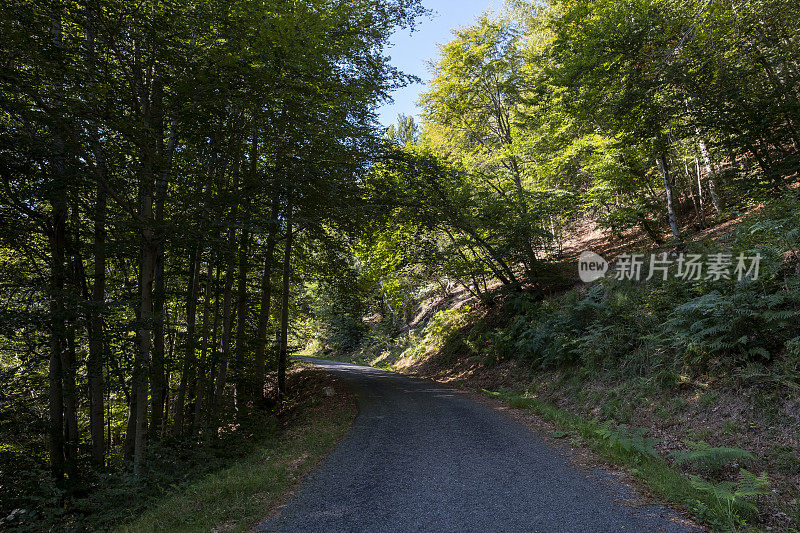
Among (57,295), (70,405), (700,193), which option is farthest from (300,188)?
(700,193)

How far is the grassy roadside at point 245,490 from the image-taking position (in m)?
4.19

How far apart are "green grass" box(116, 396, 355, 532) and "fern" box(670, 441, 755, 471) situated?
5.09 m

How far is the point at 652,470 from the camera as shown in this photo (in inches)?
185

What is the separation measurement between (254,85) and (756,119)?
10755 millimetres

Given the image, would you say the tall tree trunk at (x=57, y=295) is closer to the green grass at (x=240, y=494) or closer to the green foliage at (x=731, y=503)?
the green grass at (x=240, y=494)

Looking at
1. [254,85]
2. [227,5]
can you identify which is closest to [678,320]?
[254,85]

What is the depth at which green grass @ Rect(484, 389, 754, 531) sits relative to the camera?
141 inches

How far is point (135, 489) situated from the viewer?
5.52 meters

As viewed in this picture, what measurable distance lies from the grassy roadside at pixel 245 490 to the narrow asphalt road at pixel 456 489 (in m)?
0.27

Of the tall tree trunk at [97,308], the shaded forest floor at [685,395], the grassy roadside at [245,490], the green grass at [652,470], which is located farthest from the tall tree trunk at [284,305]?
the green grass at [652,470]

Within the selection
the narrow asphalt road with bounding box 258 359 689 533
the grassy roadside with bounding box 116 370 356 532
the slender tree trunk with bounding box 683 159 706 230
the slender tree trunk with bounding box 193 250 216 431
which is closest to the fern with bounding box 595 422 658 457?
the narrow asphalt road with bounding box 258 359 689 533

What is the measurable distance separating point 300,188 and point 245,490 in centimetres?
600

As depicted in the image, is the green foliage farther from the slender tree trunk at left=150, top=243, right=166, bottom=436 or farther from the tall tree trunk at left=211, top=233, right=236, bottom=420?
the tall tree trunk at left=211, top=233, right=236, bottom=420

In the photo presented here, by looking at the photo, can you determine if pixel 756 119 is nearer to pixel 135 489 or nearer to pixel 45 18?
pixel 45 18
